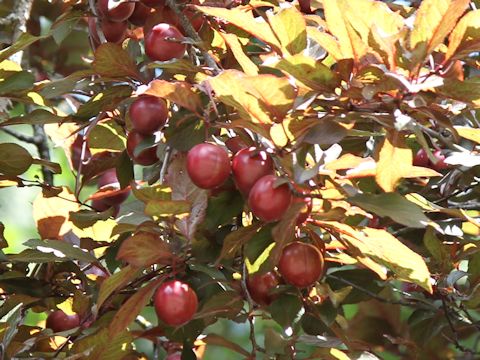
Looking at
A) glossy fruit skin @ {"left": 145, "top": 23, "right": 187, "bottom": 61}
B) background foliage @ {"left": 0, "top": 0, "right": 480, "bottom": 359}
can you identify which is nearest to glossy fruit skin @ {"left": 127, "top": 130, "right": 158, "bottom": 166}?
background foliage @ {"left": 0, "top": 0, "right": 480, "bottom": 359}

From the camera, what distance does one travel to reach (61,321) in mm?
1660

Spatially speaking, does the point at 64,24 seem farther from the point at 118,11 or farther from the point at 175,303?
the point at 175,303

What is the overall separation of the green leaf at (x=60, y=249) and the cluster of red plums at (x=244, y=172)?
0.36 metres

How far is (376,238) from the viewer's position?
1.25m

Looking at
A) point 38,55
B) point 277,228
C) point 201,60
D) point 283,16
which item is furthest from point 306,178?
point 38,55

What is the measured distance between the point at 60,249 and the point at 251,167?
0.44m

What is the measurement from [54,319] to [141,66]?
0.50 meters

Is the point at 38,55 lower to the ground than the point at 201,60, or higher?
lower

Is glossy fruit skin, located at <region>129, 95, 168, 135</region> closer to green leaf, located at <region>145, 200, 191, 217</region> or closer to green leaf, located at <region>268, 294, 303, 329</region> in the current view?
green leaf, located at <region>145, 200, 191, 217</region>

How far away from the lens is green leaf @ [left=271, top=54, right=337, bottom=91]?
3.87 ft

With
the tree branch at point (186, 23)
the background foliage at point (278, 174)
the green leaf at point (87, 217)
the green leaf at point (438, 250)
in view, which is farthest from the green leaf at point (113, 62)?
the green leaf at point (438, 250)

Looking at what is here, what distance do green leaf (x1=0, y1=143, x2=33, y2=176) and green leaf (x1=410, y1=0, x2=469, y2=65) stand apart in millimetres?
762

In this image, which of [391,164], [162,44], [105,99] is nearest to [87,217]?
[105,99]

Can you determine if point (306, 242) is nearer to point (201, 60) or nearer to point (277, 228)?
point (277, 228)
